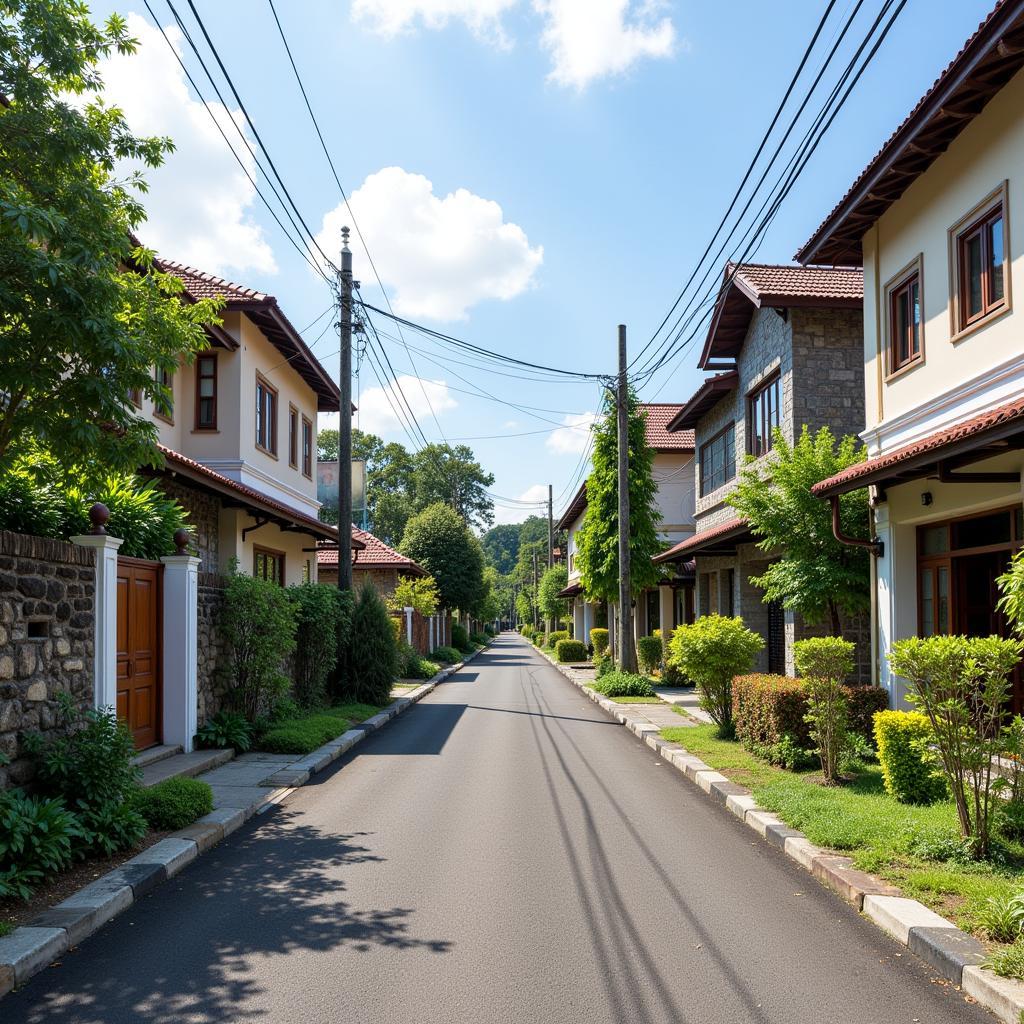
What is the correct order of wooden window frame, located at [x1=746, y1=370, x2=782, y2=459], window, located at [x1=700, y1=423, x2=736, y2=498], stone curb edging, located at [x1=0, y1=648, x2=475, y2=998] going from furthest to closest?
window, located at [x1=700, y1=423, x2=736, y2=498] < wooden window frame, located at [x1=746, y1=370, x2=782, y2=459] < stone curb edging, located at [x1=0, y1=648, x2=475, y2=998]

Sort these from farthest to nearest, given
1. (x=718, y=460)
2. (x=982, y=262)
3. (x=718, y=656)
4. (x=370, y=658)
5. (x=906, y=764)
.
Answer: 1. (x=718, y=460)
2. (x=370, y=658)
3. (x=718, y=656)
4. (x=982, y=262)
5. (x=906, y=764)

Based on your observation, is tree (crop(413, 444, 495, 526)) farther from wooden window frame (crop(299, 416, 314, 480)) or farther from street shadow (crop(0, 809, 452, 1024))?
street shadow (crop(0, 809, 452, 1024))

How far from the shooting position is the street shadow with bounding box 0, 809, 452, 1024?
4.33 meters

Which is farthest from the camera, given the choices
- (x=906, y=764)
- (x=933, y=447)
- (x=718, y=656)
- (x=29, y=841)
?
(x=718, y=656)

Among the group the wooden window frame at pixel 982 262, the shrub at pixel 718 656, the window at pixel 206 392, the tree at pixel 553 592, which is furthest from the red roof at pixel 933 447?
the tree at pixel 553 592

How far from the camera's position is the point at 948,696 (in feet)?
21.8

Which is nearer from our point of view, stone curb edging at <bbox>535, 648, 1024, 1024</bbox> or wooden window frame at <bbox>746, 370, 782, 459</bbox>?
stone curb edging at <bbox>535, 648, 1024, 1024</bbox>

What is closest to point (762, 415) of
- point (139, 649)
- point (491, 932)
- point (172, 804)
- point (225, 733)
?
point (225, 733)

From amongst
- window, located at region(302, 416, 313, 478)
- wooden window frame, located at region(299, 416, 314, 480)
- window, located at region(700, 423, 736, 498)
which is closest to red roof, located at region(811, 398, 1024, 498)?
window, located at region(700, 423, 736, 498)

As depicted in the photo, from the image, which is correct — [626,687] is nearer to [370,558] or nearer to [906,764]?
[906,764]

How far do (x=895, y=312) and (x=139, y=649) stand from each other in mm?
10437

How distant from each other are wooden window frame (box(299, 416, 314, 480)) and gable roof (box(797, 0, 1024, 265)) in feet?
47.3

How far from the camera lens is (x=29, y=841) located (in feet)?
19.6

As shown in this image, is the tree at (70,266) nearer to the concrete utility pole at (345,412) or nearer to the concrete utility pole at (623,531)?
the concrete utility pole at (345,412)
